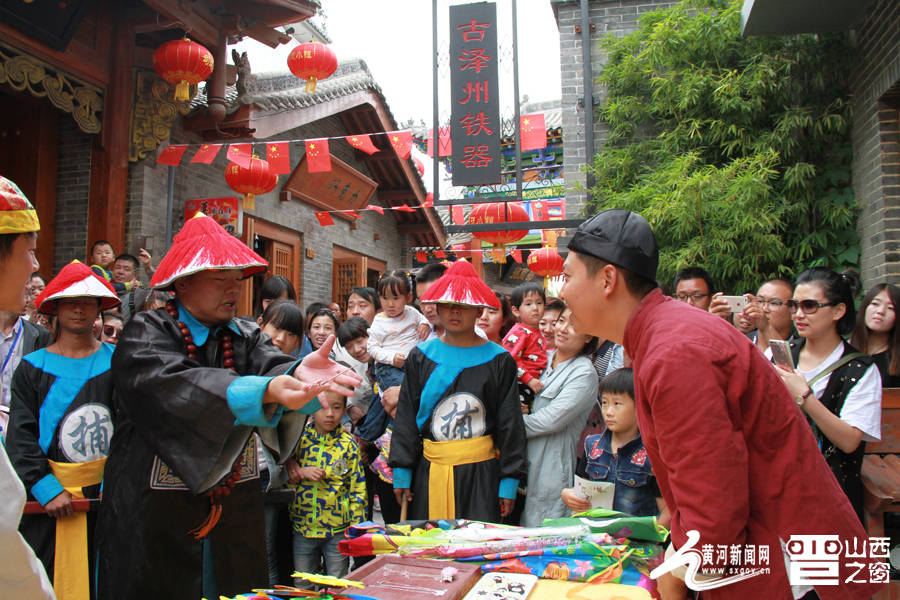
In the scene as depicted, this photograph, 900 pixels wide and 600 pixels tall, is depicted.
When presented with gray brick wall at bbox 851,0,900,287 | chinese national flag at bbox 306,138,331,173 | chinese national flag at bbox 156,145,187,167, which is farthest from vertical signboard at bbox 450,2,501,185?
gray brick wall at bbox 851,0,900,287

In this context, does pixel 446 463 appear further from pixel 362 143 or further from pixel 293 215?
pixel 293 215

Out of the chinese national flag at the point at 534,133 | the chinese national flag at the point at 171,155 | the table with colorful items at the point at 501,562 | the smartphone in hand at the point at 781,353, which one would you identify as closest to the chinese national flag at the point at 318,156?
the chinese national flag at the point at 171,155

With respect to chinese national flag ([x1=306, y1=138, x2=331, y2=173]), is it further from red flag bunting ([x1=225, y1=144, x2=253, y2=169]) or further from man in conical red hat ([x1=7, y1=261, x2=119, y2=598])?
man in conical red hat ([x1=7, y1=261, x2=119, y2=598])

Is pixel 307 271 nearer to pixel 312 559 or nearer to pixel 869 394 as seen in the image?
pixel 312 559

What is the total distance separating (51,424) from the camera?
10.0ft

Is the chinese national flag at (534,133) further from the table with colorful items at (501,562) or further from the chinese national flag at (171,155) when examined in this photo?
the table with colorful items at (501,562)

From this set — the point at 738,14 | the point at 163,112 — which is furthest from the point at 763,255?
the point at 163,112

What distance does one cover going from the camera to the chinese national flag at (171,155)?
7.01m

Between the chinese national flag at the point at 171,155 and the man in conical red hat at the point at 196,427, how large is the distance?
5120 millimetres

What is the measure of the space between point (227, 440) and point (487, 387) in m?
1.68

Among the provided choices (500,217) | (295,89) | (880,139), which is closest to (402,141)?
(295,89)

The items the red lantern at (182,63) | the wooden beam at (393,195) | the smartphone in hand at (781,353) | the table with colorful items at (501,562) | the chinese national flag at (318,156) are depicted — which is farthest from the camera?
the wooden beam at (393,195)

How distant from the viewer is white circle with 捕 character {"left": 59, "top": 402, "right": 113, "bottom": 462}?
10.1 ft

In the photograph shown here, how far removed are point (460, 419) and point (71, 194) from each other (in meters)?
5.84
